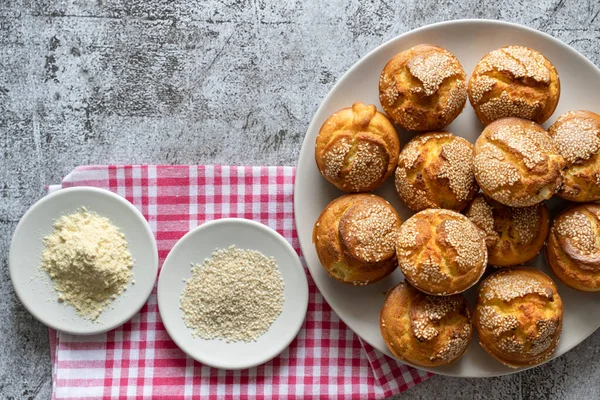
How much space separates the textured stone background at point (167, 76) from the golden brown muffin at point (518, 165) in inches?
29.5

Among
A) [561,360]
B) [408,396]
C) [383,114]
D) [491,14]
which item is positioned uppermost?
[491,14]

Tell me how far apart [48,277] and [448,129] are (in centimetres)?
189

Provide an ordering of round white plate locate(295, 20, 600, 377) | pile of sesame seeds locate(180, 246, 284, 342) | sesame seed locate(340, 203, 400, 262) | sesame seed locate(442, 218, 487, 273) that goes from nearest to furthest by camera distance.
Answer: sesame seed locate(442, 218, 487, 273) → sesame seed locate(340, 203, 400, 262) → round white plate locate(295, 20, 600, 377) → pile of sesame seeds locate(180, 246, 284, 342)

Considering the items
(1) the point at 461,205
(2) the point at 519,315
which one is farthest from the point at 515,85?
(2) the point at 519,315

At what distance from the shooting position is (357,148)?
2.49 m

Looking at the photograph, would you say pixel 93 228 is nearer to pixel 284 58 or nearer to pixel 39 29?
pixel 39 29

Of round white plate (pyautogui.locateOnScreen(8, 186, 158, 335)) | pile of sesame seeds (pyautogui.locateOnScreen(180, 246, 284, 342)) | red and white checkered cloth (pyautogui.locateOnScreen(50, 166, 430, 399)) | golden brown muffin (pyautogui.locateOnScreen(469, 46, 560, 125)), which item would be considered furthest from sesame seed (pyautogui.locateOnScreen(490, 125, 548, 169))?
round white plate (pyautogui.locateOnScreen(8, 186, 158, 335))

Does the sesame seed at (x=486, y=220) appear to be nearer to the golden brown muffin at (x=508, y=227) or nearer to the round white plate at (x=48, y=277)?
the golden brown muffin at (x=508, y=227)

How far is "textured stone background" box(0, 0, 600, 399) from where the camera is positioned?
9.43 feet

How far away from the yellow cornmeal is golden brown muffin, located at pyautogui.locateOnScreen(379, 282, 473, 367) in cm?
118

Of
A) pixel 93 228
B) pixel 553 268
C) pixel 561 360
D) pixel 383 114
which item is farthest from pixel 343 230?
pixel 561 360

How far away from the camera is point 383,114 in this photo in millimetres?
2637

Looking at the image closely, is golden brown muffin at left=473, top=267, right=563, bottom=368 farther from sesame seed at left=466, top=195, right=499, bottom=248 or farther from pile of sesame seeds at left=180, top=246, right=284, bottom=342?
pile of sesame seeds at left=180, top=246, right=284, bottom=342

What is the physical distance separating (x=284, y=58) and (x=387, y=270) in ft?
3.57
